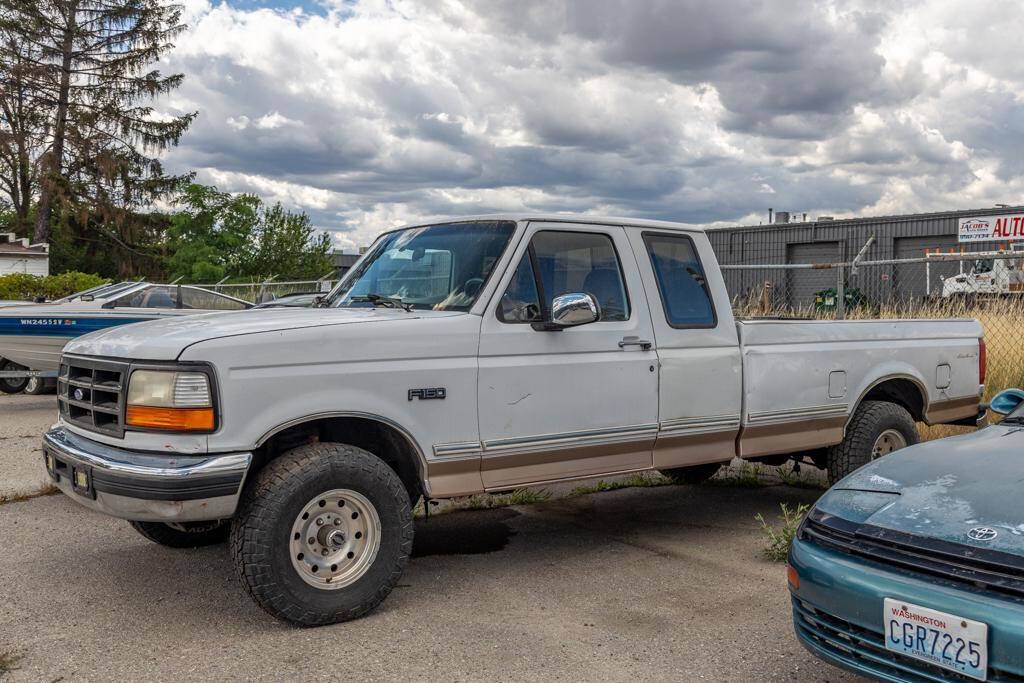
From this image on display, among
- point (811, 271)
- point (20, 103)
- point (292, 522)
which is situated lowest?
point (292, 522)

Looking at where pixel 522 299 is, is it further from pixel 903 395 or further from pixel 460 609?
pixel 903 395

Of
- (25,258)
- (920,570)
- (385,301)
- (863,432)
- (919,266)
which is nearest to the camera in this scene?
(920,570)

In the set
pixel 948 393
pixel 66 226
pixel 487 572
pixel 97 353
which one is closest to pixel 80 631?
pixel 97 353

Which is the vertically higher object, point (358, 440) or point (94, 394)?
point (94, 394)

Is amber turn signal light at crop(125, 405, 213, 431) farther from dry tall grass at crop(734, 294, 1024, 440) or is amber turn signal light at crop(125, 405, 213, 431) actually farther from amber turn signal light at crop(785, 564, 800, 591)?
dry tall grass at crop(734, 294, 1024, 440)

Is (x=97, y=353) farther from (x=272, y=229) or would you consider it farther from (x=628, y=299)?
(x=272, y=229)

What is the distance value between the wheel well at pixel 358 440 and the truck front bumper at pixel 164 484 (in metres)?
0.26

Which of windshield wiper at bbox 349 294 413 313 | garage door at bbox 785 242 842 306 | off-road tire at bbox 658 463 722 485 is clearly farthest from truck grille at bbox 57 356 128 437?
garage door at bbox 785 242 842 306

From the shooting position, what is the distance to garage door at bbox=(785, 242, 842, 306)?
33781mm

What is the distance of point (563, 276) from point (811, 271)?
3131 centimetres

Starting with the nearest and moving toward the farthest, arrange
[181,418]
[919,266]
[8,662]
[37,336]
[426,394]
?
[8,662], [181,418], [426,394], [37,336], [919,266]

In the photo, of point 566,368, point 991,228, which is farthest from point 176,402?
point 991,228

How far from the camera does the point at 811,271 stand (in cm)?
3478

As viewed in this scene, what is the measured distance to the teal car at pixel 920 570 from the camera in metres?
2.94
